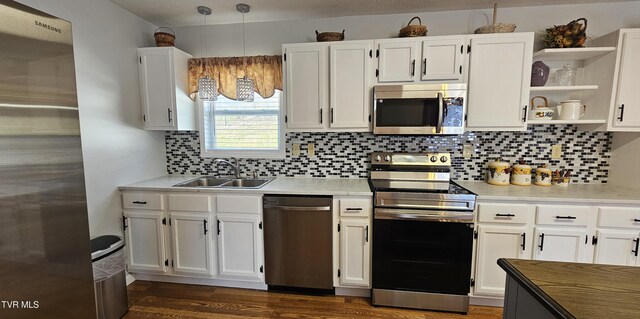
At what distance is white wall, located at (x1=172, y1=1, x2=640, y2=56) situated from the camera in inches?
89.0

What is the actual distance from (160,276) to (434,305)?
2413mm

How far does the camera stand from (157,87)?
2.47 meters

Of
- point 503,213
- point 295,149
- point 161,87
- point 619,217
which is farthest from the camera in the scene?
point 295,149

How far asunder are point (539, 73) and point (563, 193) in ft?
3.21

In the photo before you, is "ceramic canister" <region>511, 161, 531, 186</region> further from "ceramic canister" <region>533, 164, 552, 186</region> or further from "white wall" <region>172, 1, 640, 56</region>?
"white wall" <region>172, 1, 640, 56</region>

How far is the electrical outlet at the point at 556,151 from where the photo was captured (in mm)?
2404

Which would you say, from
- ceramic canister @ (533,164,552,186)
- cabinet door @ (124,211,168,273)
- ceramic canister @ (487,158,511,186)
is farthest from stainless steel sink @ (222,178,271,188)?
ceramic canister @ (533,164,552,186)

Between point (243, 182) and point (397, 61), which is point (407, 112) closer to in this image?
point (397, 61)

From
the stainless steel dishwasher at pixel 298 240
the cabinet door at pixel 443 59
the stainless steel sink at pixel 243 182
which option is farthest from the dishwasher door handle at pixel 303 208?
the cabinet door at pixel 443 59

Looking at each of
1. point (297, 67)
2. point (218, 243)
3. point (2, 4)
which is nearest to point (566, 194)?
point (297, 67)

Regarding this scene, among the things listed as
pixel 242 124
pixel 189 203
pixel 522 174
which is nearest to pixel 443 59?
pixel 522 174

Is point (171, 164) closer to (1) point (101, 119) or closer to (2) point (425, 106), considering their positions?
(1) point (101, 119)

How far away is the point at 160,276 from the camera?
2.50m

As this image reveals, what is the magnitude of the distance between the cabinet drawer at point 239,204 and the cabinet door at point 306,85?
2.39 ft
